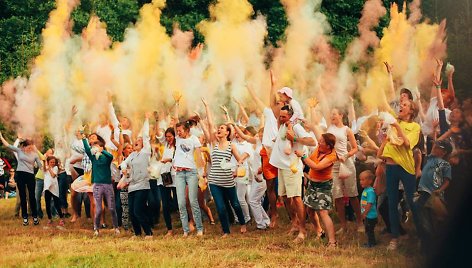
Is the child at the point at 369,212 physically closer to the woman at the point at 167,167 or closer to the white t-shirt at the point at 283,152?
the white t-shirt at the point at 283,152

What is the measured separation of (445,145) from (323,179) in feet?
5.38

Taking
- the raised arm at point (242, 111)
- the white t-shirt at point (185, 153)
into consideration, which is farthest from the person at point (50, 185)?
the white t-shirt at point (185, 153)

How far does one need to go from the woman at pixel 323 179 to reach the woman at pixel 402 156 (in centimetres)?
71

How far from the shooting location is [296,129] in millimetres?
8703

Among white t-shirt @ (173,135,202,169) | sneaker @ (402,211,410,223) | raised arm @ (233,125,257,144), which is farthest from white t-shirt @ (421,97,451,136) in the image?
white t-shirt @ (173,135,202,169)

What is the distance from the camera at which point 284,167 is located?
8.91 m

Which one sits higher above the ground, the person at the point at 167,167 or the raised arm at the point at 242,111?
the raised arm at the point at 242,111

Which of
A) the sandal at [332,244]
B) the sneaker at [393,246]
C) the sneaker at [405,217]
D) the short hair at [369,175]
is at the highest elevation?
the short hair at [369,175]

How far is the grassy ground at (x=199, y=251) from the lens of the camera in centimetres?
743

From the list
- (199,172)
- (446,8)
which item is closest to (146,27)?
(199,172)

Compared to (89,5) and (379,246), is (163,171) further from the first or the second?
(89,5)

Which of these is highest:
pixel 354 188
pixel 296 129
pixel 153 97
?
pixel 153 97

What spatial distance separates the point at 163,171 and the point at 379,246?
10.9 ft

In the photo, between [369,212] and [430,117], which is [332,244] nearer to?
[369,212]
